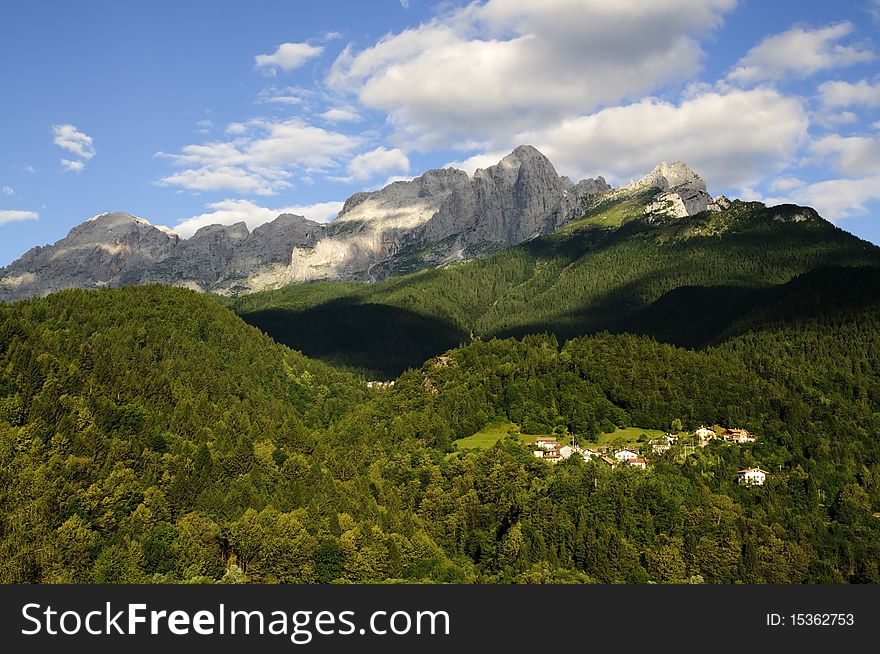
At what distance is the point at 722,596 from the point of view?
69500 mm

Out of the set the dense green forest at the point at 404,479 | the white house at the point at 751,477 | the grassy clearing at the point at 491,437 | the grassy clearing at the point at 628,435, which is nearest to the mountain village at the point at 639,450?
the white house at the point at 751,477

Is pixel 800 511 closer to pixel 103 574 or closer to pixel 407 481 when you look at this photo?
pixel 407 481

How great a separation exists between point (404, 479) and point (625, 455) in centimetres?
4208

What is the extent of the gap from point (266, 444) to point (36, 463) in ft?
155

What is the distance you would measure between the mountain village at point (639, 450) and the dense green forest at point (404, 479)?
3.45 meters

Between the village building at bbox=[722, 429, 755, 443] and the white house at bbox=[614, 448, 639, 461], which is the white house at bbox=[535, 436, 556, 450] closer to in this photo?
the white house at bbox=[614, 448, 639, 461]

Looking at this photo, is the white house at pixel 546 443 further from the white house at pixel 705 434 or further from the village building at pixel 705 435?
the white house at pixel 705 434

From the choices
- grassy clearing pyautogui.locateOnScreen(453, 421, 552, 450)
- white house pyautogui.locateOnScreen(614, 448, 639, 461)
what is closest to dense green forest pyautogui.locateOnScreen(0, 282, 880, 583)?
grassy clearing pyautogui.locateOnScreen(453, 421, 552, 450)

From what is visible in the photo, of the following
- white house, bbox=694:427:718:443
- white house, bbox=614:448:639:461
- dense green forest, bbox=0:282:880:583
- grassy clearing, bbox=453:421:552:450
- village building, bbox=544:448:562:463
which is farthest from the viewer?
white house, bbox=694:427:718:443

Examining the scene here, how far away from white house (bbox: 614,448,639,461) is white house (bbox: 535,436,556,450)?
12.1 m

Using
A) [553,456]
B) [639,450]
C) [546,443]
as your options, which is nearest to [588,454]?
[553,456]

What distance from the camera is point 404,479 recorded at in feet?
472

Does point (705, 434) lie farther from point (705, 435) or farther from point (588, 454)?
point (588, 454)

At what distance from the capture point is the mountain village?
145m
